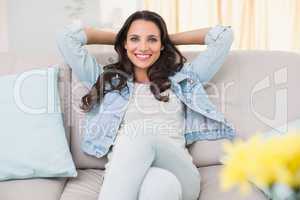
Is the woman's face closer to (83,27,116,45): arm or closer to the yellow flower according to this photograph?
(83,27,116,45): arm

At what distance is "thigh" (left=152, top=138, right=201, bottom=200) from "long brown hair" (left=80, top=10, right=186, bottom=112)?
1.24 ft

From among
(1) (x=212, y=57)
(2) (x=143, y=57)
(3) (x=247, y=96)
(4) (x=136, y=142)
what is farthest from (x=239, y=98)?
(4) (x=136, y=142)

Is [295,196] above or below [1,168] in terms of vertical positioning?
above

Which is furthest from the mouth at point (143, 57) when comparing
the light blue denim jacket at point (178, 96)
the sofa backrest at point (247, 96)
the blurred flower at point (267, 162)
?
the blurred flower at point (267, 162)

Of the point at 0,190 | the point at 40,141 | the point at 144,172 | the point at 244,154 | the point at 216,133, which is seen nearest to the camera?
the point at 244,154

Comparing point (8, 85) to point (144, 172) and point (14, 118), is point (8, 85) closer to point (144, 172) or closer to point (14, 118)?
point (14, 118)

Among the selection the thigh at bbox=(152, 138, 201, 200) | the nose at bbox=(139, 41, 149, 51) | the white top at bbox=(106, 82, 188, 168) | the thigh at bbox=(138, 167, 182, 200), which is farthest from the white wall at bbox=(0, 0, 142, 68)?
the thigh at bbox=(138, 167, 182, 200)

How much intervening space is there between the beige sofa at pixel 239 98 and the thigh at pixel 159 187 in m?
0.40

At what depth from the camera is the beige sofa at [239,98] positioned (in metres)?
1.96

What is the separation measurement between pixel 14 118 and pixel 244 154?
1.35m

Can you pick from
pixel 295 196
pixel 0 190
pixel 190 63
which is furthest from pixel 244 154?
pixel 190 63

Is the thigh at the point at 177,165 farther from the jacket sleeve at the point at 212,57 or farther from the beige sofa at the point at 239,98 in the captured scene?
the jacket sleeve at the point at 212,57

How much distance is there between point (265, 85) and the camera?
6.68ft

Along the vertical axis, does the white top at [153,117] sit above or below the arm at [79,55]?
below
